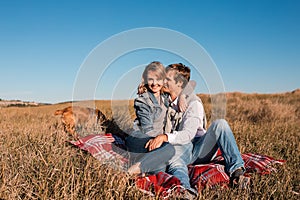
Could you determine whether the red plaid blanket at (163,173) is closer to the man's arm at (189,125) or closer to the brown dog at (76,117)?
the man's arm at (189,125)

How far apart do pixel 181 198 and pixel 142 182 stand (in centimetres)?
39

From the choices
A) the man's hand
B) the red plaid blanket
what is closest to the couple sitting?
the man's hand

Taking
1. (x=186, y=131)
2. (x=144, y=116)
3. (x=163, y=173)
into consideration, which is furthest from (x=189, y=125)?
(x=163, y=173)

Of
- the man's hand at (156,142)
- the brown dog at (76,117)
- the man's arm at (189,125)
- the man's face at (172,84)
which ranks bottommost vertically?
the man's hand at (156,142)

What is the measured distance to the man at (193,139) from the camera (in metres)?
3.10

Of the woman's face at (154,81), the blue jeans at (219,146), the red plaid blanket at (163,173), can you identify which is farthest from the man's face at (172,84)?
the red plaid blanket at (163,173)

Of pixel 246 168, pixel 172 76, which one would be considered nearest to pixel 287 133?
pixel 246 168

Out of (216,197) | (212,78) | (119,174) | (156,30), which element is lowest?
(216,197)

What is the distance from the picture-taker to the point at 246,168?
337 cm

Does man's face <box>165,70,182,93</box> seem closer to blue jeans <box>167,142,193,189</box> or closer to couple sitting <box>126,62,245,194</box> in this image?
couple sitting <box>126,62,245,194</box>

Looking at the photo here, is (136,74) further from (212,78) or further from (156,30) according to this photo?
(212,78)

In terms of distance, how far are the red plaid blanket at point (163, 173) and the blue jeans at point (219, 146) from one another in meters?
0.12

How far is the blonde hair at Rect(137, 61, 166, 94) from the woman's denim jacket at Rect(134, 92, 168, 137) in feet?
0.24

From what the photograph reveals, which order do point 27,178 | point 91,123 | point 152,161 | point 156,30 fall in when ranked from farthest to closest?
point 91,123
point 156,30
point 152,161
point 27,178
